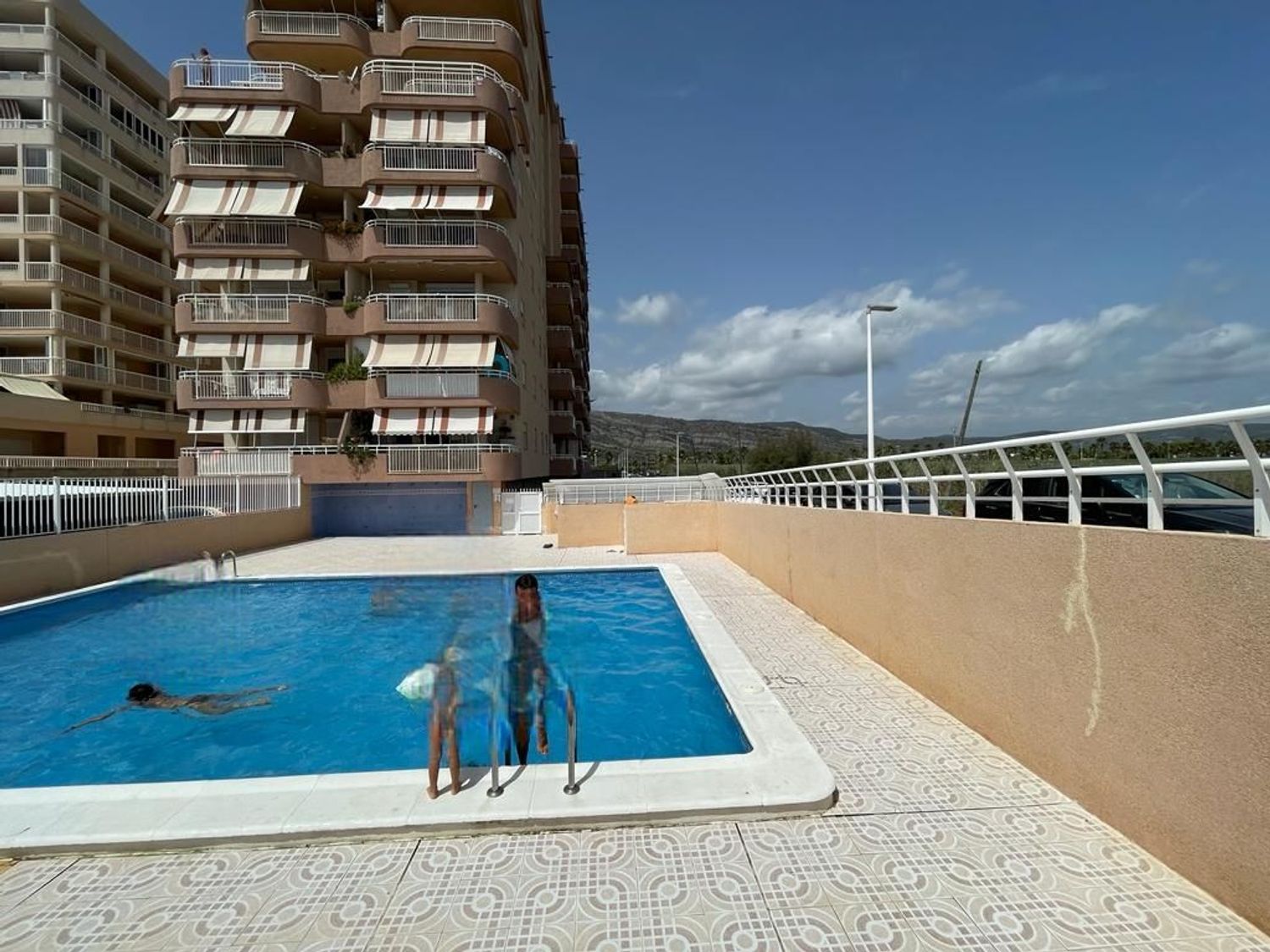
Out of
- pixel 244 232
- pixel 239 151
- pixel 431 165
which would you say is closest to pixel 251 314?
pixel 244 232

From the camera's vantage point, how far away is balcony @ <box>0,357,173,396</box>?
89.9 ft

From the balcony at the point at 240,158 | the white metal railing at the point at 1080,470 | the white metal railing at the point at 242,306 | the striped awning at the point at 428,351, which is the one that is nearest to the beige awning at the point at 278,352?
the white metal railing at the point at 242,306

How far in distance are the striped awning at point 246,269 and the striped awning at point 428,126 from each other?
5773mm

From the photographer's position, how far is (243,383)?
21516mm

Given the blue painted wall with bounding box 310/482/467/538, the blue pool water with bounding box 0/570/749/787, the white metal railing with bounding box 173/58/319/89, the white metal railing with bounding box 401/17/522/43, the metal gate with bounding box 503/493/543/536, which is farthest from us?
the blue painted wall with bounding box 310/482/467/538

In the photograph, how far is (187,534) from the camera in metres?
14.0

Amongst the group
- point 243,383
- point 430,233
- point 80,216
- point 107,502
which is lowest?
point 107,502

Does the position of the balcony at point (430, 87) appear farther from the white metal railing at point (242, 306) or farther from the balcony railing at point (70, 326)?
the balcony railing at point (70, 326)

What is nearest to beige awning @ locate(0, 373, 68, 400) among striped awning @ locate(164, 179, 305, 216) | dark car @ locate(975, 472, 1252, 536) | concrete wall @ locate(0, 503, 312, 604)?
striped awning @ locate(164, 179, 305, 216)

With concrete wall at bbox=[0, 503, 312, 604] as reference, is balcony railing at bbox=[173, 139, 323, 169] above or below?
→ above

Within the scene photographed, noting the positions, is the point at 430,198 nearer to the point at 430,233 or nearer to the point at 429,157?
the point at 430,233

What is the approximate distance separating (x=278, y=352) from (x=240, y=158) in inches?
294

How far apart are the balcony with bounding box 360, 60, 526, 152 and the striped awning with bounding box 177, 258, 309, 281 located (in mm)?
6718

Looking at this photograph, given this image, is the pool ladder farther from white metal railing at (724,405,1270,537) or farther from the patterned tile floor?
white metal railing at (724,405,1270,537)
